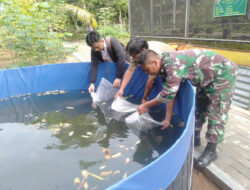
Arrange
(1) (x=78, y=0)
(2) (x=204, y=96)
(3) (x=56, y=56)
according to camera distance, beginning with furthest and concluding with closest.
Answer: (1) (x=78, y=0), (3) (x=56, y=56), (2) (x=204, y=96)

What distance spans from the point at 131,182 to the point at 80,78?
3.67 meters

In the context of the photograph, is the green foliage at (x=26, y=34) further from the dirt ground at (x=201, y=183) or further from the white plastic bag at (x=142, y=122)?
the dirt ground at (x=201, y=183)

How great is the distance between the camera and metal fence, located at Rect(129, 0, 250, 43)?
3912 millimetres

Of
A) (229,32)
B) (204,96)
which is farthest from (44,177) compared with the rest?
(229,32)

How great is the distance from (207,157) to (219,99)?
24.7 inches

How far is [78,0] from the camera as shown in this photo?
1983cm

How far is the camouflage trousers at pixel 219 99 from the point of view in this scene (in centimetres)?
189

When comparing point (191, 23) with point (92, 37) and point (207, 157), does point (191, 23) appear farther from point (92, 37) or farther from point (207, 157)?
point (207, 157)

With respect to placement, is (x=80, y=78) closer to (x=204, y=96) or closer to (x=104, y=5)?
(x=204, y=96)

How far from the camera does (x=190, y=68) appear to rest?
72.2 inches

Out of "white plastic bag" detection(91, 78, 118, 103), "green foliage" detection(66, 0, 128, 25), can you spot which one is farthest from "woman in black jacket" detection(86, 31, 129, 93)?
"green foliage" detection(66, 0, 128, 25)

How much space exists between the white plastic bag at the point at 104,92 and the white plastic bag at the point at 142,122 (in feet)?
3.44

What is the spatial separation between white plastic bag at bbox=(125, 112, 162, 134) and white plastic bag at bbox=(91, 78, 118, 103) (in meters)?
1.05

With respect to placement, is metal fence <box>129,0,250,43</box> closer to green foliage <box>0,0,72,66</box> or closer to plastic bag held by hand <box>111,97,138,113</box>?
plastic bag held by hand <box>111,97,138,113</box>
